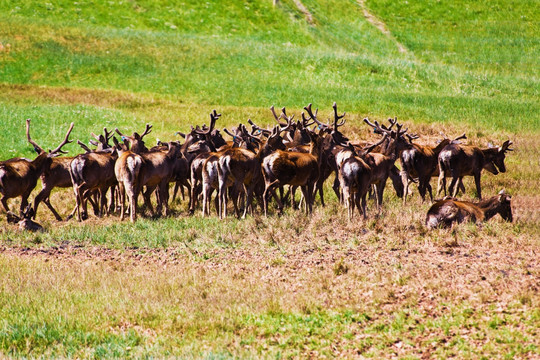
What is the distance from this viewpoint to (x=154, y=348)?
30.6ft

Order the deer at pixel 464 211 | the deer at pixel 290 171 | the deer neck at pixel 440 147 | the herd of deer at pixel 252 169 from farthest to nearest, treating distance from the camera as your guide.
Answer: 1. the deer neck at pixel 440 147
2. the herd of deer at pixel 252 169
3. the deer at pixel 290 171
4. the deer at pixel 464 211

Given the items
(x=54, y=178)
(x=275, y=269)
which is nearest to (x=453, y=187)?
(x=275, y=269)

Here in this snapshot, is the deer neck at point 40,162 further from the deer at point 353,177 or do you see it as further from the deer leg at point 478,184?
the deer leg at point 478,184

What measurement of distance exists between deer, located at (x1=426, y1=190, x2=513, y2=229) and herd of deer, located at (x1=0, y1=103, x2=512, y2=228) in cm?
3

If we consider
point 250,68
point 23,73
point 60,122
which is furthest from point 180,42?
point 60,122

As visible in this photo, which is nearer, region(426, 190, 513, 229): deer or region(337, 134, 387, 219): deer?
region(426, 190, 513, 229): deer

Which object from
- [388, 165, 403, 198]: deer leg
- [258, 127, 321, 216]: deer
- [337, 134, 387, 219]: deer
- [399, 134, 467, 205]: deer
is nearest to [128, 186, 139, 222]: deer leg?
[258, 127, 321, 216]: deer

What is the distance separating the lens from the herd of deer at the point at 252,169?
17438 mm

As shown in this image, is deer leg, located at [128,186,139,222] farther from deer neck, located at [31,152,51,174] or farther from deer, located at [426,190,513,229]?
deer, located at [426,190,513,229]

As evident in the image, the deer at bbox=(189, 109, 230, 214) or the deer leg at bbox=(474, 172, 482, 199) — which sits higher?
the deer at bbox=(189, 109, 230, 214)

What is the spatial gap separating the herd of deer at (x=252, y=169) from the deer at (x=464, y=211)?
0.03m

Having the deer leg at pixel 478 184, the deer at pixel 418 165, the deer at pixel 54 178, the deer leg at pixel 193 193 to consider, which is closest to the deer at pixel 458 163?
the deer leg at pixel 478 184

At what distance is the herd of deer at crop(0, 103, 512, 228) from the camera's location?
57.2 ft

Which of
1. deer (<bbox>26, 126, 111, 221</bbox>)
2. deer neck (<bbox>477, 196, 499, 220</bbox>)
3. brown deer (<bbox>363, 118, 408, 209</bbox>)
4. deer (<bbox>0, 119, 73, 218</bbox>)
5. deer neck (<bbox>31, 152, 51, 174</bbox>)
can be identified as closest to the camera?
deer neck (<bbox>477, 196, 499, 220</bbox>)
